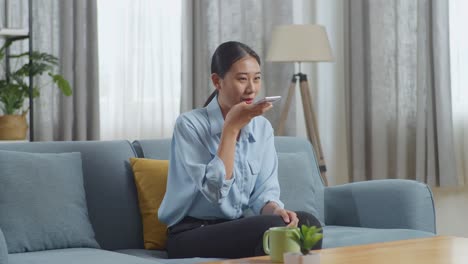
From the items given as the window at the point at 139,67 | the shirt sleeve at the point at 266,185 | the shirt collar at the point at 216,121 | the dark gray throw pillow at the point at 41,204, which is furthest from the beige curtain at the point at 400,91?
the dark gray throw pillow at the point at 41,204

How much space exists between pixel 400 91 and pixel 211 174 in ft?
8.60

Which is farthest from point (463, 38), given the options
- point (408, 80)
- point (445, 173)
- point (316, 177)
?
point (316, 177)

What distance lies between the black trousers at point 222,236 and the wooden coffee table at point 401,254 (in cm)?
23

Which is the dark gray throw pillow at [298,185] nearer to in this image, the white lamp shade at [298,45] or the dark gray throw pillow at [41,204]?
the dark gray throw pillow at [41,204]

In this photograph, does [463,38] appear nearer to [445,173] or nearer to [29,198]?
[445,173]

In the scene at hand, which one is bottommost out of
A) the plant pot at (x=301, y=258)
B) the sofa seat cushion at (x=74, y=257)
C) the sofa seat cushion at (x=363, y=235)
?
A: the sofa seat cushion at (x=363, y=235)

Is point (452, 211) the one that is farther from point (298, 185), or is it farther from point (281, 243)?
point (281, 243)

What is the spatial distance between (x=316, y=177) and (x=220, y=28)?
5.58ft

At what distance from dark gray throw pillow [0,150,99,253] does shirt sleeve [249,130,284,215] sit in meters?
0.57

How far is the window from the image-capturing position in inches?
188

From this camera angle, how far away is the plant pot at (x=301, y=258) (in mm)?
2086

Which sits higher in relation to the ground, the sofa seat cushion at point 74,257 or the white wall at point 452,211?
the sofa seat cushion at point 74,257

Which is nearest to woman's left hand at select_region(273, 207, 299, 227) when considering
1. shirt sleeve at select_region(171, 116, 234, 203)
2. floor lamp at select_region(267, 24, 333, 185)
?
shirt sleeve at select_region(171, 116, 234, 203)

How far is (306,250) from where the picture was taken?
2.13m
